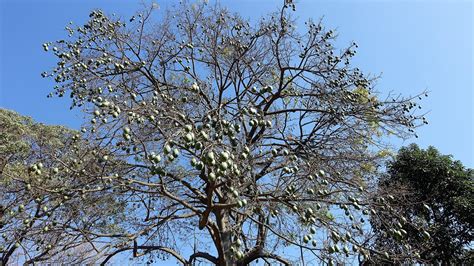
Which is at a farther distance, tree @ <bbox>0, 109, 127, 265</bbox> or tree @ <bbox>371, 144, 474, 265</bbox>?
tree @ <bbox>371, 144, 474, 265</bbox>

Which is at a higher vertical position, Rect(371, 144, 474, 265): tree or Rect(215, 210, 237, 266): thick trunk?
Rect(371, 144, 474, 265): tree

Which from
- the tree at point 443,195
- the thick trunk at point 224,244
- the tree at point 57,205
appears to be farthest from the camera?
the tree at point 443,195

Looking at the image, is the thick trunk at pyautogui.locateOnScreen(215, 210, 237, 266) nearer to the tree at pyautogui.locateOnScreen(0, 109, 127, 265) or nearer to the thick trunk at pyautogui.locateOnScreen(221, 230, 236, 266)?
the thick trunk at pyautogui.locateOnScreen(221, 230, 236, 266)

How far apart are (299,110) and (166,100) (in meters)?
2.34

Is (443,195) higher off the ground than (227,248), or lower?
higher

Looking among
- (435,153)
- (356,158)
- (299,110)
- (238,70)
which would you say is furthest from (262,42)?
(435,153)

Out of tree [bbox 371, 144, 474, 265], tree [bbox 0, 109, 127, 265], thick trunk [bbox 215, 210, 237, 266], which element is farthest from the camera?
tree [bbox 371, 144, 474, 265]

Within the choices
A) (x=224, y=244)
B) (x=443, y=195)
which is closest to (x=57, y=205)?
(x=224, y=244)

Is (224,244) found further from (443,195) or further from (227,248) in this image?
(443,195)

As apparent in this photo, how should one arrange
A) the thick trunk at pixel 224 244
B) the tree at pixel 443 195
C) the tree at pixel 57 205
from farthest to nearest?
the tree at pixel 443 195 → the thick trunk at pixel 224 244 → the tree at pixel 57 205

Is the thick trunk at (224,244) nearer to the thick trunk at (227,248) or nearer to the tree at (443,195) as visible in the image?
the thick trunk at (227,248)

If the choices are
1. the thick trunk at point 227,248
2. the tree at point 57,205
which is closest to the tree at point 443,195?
the thick trunk at point 227,248

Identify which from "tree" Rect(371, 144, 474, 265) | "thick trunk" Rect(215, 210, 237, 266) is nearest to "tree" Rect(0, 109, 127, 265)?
"thick trunk" Rect(215, 210, 237, 266)

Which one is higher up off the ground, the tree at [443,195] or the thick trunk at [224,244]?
the tree at [443,195]
